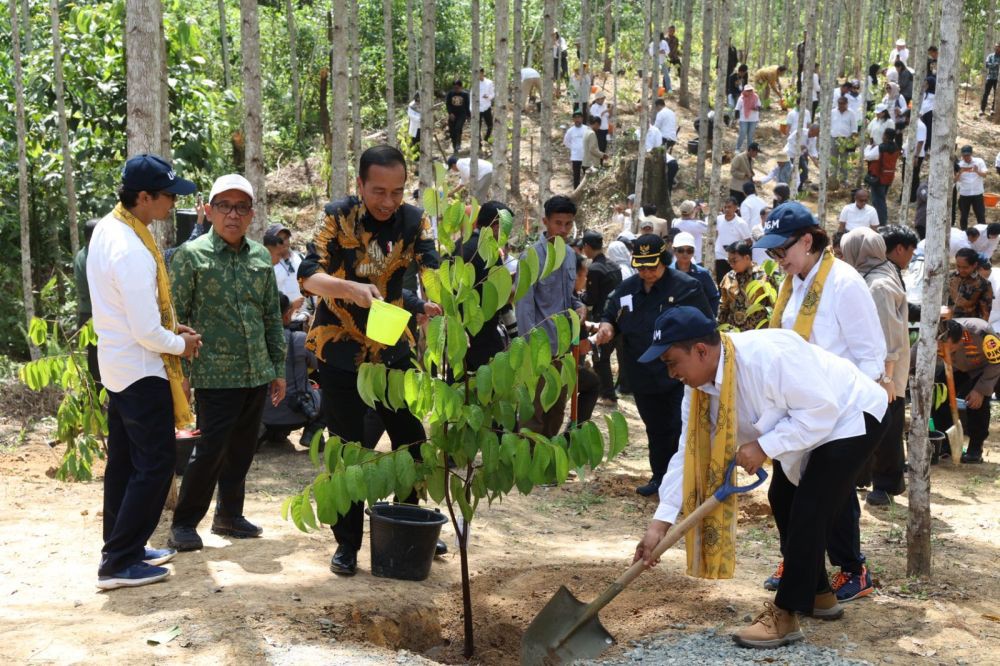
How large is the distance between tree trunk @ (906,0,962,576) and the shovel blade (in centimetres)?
185

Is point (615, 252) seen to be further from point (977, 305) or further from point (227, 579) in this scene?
point (227, 579)

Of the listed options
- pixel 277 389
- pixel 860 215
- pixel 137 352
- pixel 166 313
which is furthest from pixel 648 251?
pixel 860 215

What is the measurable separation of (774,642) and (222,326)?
3.06 m

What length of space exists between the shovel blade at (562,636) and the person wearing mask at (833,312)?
1083 mm

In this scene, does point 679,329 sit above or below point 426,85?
below

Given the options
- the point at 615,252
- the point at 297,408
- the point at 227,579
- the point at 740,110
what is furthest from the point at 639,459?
the point at 740,110

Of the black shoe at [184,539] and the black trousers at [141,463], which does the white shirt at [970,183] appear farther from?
the black trousers at [141,463]

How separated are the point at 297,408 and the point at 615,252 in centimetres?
577

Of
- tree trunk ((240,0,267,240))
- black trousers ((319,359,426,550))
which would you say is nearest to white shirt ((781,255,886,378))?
black trousers ((319,359,426,550))

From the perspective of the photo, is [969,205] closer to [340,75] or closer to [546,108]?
[546,108]

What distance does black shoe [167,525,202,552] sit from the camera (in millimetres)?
5488

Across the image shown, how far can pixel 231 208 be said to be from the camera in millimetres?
5246

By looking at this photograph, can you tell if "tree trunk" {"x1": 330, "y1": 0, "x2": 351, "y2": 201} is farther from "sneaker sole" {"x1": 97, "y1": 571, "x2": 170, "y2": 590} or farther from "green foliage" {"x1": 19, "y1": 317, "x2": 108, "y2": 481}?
"sneaker sole" {"x1": 97, "y1": 571, "x2": 170, "y2": 590}

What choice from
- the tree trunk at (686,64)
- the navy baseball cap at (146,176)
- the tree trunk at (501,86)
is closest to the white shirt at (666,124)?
the tree trunk at (686,64)
